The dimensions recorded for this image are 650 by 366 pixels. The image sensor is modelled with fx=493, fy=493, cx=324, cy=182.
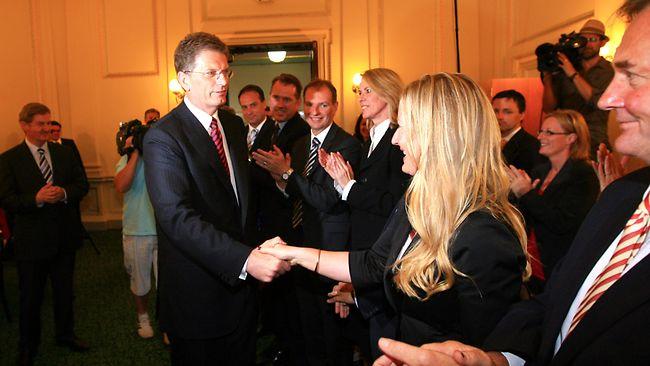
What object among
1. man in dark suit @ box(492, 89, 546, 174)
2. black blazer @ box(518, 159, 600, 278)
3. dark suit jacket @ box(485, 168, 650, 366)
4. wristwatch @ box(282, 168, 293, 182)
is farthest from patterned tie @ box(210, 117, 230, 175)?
man in dark suit @ box(492, 89, 546, 174)

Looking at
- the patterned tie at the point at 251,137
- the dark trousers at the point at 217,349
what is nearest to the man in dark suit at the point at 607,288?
the dark trousers at the point at 217,349

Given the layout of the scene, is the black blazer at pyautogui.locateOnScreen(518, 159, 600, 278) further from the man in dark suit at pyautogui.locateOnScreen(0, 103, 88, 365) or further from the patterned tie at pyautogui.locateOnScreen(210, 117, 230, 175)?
the man in dark suit at pyautogui.locateOnScreen(0, 103, 88, 365)

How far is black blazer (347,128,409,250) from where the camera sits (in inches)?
104

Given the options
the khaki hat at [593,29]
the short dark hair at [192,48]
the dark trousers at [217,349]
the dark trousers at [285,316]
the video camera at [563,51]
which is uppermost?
the khaki hat at [593,29]

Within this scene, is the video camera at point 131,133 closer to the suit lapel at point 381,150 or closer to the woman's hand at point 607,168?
the suit lapel at point 381,150

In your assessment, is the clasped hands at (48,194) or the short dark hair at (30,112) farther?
the short dark hair at (30,112)

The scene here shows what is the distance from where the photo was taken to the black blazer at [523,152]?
3629 mm

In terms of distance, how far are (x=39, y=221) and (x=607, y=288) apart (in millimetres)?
3437

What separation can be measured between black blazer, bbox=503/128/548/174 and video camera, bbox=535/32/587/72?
20.3 inches

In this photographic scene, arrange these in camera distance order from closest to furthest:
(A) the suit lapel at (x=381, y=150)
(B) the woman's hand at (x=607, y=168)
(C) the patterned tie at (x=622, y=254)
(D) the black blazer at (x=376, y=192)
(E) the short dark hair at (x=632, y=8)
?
(C) the patterned tie at (x=622, y=254) < (E) the short dark hair at (x=632, y=8) < (B) the woman's hand at (x=607, y=168) < (D) the black blazer at (x=376, y=192) < (A) the suit lapel at (x=381, y=150)

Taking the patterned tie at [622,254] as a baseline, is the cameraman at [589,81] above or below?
above

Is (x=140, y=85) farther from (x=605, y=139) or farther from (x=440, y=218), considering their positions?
(x=440, y=218)

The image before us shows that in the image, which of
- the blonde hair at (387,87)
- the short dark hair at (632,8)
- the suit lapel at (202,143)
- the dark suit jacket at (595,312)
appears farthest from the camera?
the blonde hair at (387,87)

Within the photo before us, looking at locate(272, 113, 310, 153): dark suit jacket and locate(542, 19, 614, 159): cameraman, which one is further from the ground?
locate(542, 19, 614, 159): cameraman
